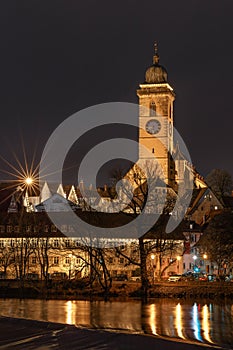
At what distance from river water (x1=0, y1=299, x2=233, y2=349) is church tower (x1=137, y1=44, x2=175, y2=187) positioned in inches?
2843

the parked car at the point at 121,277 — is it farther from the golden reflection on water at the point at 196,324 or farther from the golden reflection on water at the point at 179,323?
the golden reflection on water at the point at 196,324

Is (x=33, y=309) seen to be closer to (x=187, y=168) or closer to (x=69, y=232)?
(x=69, y=232)

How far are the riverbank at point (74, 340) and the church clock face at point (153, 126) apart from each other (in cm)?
10160

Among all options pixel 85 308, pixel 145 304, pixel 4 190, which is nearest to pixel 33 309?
pixel 85 308

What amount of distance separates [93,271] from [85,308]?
20719mm

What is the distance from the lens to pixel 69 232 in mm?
90375

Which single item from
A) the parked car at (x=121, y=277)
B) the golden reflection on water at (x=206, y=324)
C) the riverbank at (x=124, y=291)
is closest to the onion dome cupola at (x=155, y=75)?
the parked car at (x=121, y=277)

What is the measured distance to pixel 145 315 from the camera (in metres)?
51.2

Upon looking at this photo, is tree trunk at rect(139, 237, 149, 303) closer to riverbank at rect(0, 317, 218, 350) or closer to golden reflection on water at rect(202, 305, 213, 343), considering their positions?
golden reflection on water at rect(202, 305, 213, 343)

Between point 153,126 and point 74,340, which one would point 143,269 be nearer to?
point 74,340

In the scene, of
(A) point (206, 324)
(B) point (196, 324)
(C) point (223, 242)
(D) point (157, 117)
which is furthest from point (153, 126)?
(B) point (196, 324)

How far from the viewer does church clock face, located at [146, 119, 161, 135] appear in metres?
140

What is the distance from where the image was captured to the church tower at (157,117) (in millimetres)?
138000

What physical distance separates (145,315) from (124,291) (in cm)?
2175
